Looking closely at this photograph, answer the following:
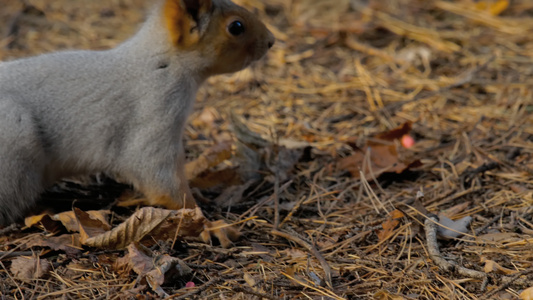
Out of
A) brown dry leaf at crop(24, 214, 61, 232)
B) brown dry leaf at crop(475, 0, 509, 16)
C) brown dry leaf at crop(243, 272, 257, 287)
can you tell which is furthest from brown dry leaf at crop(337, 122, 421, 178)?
brown dry leaf at crop(475, 0, 509, 16)

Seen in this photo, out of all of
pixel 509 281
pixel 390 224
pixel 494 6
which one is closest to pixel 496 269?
pixel 509 281

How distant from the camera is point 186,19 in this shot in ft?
9.85

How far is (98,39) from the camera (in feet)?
18.1

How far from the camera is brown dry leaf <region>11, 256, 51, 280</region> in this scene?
240 cm

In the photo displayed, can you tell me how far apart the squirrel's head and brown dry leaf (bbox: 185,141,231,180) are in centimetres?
43

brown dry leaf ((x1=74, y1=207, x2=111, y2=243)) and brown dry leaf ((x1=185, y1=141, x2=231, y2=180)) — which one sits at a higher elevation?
brown dry leaf ((x1=74, y1=207, x2=111, y2=243))

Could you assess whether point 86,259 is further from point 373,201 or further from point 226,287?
point 373,201

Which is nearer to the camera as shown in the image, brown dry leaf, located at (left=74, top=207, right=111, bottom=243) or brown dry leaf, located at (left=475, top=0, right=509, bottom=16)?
brown dry leaf, located at (left=74, top=207, right=111, bottom=243)

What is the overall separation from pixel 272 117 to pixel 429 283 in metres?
2.19

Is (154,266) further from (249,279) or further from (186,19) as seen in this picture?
(186,19)

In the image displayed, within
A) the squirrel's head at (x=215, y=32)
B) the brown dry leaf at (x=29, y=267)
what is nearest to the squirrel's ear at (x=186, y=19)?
the squirrel's head at (x=215, y=32)

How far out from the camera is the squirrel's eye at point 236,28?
307cm

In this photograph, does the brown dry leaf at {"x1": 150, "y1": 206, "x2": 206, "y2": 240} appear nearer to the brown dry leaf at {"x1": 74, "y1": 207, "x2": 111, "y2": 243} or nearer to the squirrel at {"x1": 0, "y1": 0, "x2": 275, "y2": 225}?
the brown dry leaf at {"x1": 74, "y1": 207, "x2": 111, "y2": 243}

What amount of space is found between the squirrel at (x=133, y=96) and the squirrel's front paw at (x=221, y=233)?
0.35 m
